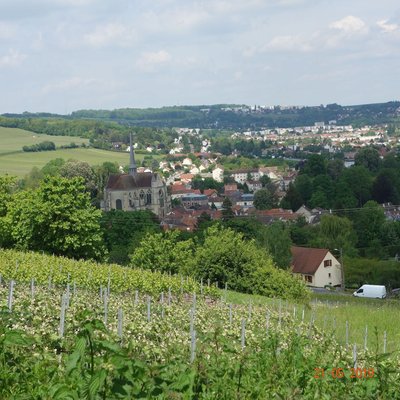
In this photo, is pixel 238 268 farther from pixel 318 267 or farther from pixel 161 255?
pixel 318 267

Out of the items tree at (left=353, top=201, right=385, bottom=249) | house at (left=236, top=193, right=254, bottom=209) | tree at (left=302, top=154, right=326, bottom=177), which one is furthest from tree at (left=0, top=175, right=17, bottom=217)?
tree at (left=302, top=154, right=326, bottom=177)

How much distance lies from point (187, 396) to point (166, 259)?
31.8m

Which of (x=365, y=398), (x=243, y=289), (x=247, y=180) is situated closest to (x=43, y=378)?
(x=365, y=398)

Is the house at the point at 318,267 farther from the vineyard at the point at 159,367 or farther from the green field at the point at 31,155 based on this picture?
the green field at the point at 31,155

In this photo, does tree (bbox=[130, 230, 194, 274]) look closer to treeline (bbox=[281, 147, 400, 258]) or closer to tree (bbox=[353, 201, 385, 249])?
treeline (bbox=[281, 147, 400, 258])

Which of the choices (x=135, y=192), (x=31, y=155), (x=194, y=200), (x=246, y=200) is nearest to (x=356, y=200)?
(x=135, y=192)

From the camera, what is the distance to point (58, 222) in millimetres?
36125

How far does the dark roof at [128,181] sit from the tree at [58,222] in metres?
82.3

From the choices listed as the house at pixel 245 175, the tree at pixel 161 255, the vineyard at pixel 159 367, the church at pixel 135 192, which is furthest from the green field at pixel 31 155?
the vineyard at pixel 159 367

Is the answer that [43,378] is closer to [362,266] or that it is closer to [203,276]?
[203,276]

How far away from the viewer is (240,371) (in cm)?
634

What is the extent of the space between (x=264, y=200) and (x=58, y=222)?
99.6 meters

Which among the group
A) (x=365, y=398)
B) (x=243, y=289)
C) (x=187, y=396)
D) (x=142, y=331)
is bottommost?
(x=243, y=289)

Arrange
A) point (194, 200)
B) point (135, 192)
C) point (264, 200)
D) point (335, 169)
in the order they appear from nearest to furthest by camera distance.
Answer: point (135, 192), point (264, 200), point (335, 169), point (194, 200)
